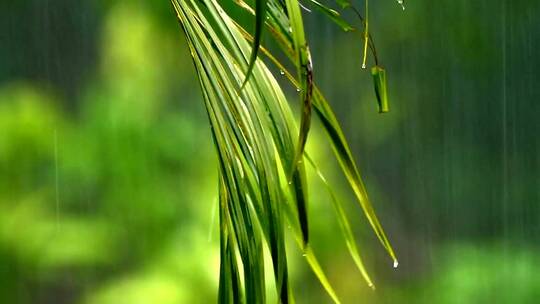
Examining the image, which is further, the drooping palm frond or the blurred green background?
the blurred green background

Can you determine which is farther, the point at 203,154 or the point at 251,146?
the point at 203,154

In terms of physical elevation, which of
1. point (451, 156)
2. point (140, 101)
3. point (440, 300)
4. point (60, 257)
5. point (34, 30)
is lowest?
point (440, 300)

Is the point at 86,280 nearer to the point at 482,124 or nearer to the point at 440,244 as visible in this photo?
the point at 440,244

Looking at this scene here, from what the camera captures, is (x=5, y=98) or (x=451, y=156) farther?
(x=451, y=156)

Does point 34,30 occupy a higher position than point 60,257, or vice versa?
point 34,30

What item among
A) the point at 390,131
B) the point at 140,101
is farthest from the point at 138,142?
the point at 390,131

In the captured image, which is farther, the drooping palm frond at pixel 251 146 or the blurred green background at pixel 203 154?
the blurred green background at pixel 203 154

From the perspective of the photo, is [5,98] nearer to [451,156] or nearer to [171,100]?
[171,100]
